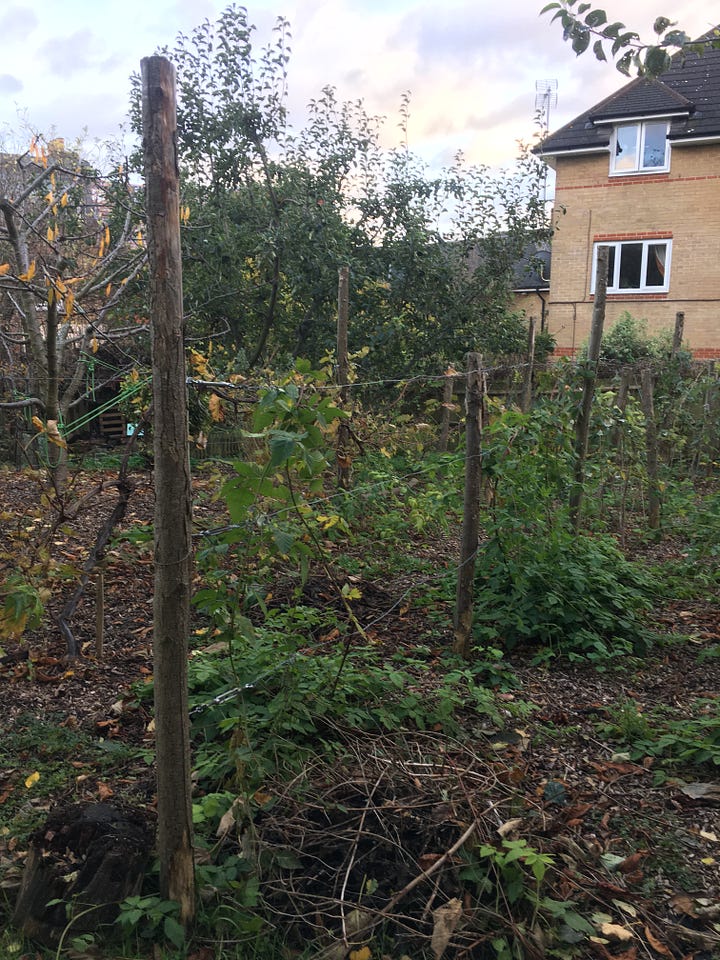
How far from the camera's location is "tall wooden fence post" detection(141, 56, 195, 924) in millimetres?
2299

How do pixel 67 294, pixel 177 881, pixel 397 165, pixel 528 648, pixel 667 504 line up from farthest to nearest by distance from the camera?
pixel 397 165
pixel 667 504
pixel 528 648
pixel 67 294
pixel 177 881

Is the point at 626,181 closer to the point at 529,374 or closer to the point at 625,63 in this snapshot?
the point at 529,374

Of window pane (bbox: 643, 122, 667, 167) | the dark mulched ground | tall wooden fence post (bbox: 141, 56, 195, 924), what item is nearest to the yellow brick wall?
window pane (bbox: 643, 122, 667, 167)

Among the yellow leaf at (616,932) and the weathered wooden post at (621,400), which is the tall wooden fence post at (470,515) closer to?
the yellow leaf at (616,932)

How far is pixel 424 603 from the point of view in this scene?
5.45 meters

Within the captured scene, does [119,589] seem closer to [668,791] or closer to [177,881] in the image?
[177,881]

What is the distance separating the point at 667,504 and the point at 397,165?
6.78 m

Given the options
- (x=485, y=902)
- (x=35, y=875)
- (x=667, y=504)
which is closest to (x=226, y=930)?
(x=35, y=875)

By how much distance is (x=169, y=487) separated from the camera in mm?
2418

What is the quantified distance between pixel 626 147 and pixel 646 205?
56.5 inches

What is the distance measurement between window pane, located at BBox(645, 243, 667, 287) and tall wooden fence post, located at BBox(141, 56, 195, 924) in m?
18.3

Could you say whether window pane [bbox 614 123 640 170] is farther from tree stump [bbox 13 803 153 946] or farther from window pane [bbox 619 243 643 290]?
tree stump [bbox 13 803 153 946]

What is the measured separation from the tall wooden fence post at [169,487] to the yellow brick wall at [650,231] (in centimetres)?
1740

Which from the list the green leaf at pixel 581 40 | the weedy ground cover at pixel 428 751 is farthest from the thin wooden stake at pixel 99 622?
the green leaf at pixel 581 40
